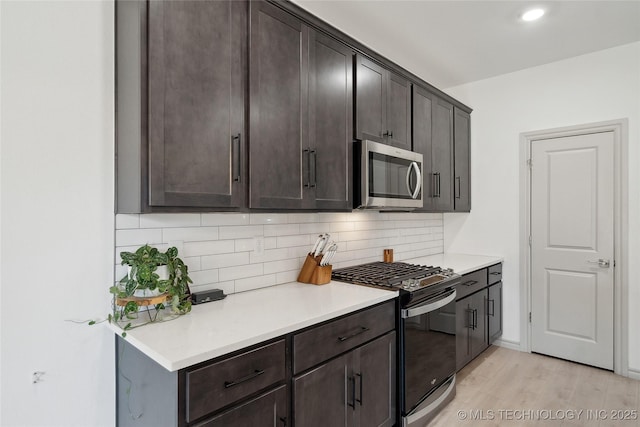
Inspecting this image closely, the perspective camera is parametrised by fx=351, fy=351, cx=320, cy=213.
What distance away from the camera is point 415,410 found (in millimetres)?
2176

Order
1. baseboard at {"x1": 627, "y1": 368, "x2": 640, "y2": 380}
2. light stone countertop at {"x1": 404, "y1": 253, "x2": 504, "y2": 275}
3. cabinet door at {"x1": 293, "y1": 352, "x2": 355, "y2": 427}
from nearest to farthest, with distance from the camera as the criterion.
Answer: cabinet door at {"x1": 293, "y1": 352, "x2": 355, "y2": 427} → baseboard at {"x1": 627, "y1": 368, "x2": 640, "y2": 380} → light stone countertop at {"x1": 404, "y1": 253, "x2": 504, "y2": 275}

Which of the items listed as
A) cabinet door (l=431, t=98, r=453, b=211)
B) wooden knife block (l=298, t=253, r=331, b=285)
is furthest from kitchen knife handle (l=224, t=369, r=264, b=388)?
cabinet door (l=431, t=98, r=453, b=211)

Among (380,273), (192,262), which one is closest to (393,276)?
(380,273)

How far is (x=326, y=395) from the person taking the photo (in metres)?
1.64

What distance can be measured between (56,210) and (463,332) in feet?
9.35

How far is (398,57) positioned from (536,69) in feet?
4.82

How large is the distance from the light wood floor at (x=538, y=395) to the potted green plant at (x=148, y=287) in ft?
6.20

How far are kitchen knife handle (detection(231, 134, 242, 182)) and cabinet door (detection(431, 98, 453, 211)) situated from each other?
2085mm

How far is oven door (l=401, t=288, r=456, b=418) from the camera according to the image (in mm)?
2125

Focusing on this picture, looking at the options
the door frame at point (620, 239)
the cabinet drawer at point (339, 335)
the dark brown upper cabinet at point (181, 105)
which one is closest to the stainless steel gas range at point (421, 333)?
the cabinet drawer at point (339, 335)

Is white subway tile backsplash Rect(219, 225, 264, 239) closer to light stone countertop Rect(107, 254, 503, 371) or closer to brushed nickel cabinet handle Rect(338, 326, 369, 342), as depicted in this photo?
light stone countertop Rect(107, 254, 503, 371)

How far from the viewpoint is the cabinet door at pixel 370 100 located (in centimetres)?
236

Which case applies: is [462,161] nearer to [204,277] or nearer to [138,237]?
[204,277]

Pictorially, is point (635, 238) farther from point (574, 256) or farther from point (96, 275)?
point (96, 275)
